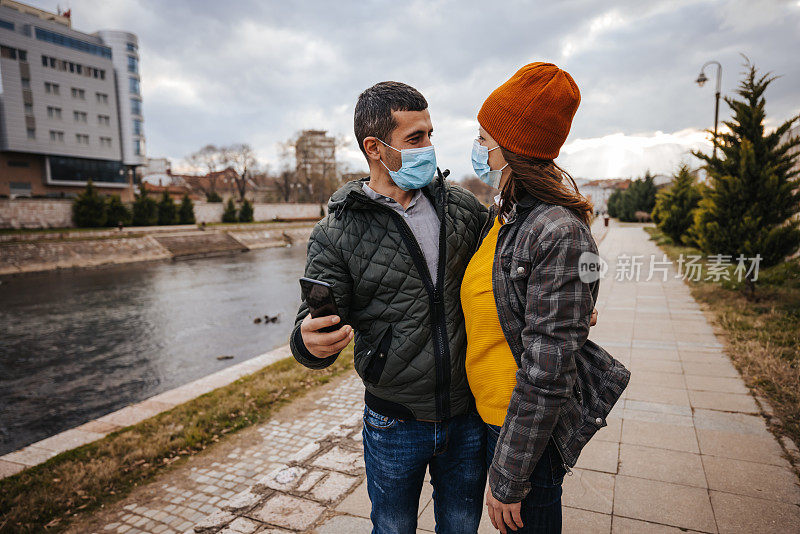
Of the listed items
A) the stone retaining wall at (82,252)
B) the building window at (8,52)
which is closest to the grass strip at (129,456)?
the stone retaining wall at (82,252)

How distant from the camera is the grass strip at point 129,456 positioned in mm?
3754

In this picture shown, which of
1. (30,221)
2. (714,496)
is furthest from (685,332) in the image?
(30,221)

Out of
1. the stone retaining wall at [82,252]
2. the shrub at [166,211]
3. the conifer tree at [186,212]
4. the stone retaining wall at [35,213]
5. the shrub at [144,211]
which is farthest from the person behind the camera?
the conifer tree at [186,212]

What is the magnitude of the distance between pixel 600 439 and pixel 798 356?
3.49 metres

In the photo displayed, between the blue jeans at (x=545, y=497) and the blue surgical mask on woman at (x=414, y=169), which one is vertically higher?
the blue surgical mask on woman at (x=414, y=169)

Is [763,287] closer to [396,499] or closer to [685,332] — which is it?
[685,332]

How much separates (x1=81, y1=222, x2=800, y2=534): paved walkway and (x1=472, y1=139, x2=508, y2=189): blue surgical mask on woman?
2255 mm

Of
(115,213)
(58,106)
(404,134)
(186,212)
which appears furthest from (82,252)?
(404,134)

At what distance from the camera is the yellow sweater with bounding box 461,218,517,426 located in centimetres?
153

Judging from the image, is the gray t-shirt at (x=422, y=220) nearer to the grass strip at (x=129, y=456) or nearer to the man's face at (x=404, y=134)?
the man's face at (x=404, y=134)

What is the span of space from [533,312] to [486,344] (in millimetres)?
276

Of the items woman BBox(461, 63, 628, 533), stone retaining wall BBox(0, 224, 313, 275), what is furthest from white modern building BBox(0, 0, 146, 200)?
woman BBox(461, 63, 628, 533)

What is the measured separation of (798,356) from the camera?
550 centimetres

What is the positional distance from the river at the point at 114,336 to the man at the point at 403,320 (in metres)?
6.43
